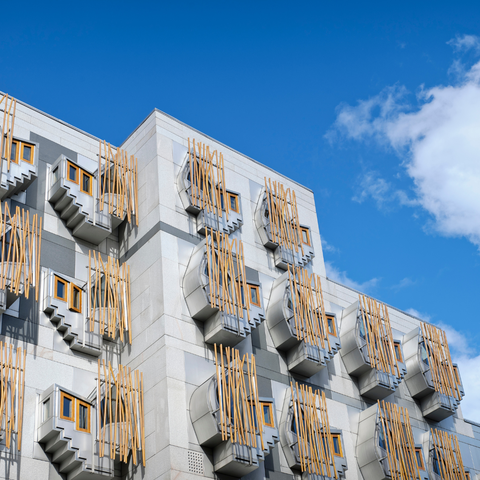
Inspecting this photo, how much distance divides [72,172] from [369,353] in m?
16.0

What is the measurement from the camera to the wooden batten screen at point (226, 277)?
90.1ft

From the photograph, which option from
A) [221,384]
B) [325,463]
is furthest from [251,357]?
[325,463]

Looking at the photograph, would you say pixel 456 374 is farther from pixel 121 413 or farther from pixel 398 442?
pixel 121 413

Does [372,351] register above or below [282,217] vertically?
below

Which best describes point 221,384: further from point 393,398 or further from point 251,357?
point 393,398

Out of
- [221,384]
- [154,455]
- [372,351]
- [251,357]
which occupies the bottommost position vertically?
[154,455]

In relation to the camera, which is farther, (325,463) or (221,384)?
(325,463)

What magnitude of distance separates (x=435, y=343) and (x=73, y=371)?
820 inches

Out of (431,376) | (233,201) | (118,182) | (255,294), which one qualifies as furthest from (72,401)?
(431,376)

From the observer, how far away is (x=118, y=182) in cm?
3016

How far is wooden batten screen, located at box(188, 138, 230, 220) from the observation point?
30.8 metres

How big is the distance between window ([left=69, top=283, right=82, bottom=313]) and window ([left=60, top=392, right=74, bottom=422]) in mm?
3820

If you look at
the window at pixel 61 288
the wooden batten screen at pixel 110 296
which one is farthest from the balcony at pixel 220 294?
the window at pixel 61 288

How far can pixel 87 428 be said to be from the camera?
2358 cm
